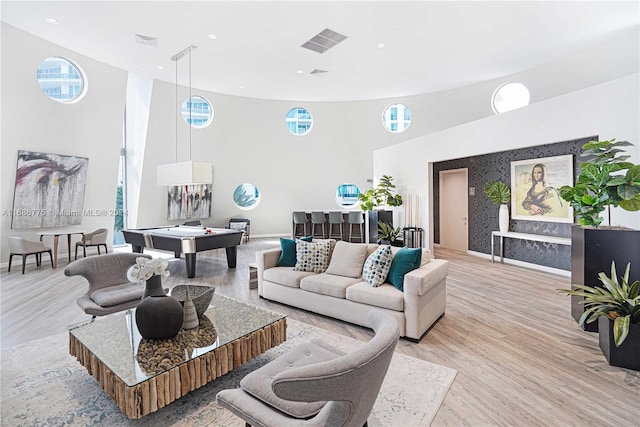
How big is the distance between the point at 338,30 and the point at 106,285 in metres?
Answer: 5.46

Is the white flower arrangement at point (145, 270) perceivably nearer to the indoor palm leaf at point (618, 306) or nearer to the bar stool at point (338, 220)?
the indoor palm leaf at point (618, 306)

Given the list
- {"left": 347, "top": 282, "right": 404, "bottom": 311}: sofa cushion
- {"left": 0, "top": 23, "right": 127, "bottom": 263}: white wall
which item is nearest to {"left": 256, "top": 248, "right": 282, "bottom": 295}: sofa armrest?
{"left": 347, "top": 282, "right": 404, "bottom": 311}: sofa cushion

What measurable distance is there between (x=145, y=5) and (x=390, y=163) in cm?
633

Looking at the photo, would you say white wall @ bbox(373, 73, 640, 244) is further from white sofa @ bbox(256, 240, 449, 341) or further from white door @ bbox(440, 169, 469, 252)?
white sofa @ bbox(256, 240, 449, 341)

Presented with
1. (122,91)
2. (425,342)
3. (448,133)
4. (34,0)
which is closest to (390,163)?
(448,133)

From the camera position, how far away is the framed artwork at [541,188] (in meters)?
5.70

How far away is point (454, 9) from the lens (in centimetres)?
501

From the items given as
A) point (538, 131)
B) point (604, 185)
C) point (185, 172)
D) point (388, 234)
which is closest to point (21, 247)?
point (185, 172)

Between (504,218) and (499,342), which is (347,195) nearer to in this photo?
(504,218)

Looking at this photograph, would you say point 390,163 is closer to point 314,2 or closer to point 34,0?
point 314,2

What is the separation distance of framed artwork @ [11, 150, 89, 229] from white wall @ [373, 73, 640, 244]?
25.9ft

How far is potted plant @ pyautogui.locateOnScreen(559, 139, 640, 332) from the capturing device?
3068 mm

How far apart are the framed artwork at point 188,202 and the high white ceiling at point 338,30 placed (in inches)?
129

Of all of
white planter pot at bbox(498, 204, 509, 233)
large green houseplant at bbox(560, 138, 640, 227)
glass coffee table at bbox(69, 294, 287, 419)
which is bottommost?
glass coffee table at bbox(69, 294, 287, 419)
